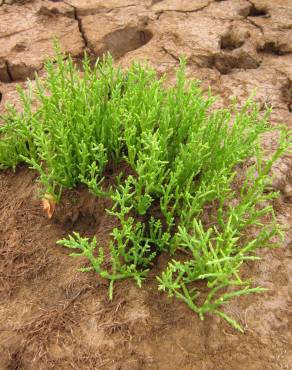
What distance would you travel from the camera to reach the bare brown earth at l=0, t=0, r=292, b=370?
4.86 ft

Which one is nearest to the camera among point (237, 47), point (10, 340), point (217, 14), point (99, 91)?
point (10, 340)

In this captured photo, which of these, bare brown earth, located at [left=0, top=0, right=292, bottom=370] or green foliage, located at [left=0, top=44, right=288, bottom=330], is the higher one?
green foliage, located at [left=0, top=44, right=288, bottom=330]

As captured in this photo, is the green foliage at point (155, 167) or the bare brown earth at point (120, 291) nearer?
the bare brown earth at point (120, 291)

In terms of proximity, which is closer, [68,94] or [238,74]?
[68,94]

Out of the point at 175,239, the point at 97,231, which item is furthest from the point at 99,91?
the point at 175,239

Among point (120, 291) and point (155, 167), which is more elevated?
point (155, 167)

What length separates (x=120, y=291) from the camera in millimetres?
1617

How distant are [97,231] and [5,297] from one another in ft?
1.57

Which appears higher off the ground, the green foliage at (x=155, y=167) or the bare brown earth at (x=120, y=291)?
the green foliage at (x=155, y=167)

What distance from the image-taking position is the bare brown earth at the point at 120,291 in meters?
1.48

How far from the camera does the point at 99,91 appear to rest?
193 centimetres

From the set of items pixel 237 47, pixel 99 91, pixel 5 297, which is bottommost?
pixel 5 297

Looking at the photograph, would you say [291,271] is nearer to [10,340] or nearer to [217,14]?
[10,340]

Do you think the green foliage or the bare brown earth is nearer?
the bare brown earth
